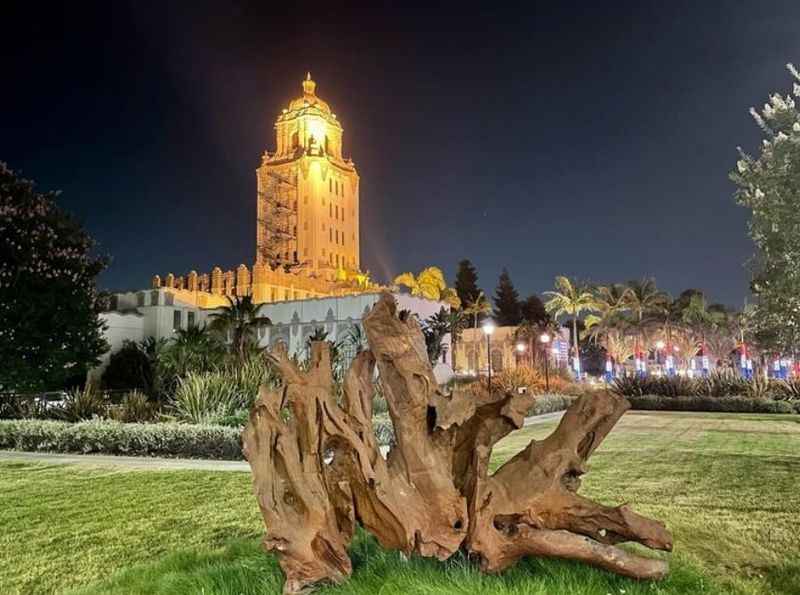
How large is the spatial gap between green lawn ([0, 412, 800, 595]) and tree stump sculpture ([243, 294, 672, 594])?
0.24m

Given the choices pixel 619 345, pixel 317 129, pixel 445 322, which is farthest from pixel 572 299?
pixel 317 129

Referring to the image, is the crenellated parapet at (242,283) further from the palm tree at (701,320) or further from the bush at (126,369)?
the palm tree at (701,320)

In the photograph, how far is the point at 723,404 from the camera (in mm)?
33500

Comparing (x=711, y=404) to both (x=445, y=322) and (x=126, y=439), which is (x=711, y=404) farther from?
(x=126, y=439)

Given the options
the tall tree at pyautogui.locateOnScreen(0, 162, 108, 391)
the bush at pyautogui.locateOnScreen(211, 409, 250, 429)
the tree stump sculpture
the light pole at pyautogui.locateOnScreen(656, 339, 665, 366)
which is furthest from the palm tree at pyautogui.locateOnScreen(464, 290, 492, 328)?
the tree stump sculpture

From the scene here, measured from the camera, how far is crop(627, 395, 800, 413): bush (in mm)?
31906

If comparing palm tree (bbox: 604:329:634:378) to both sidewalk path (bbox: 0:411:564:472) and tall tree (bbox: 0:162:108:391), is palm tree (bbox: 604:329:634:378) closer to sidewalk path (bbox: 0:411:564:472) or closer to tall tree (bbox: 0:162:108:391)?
tall tree (bbox: 0:162:108:391)

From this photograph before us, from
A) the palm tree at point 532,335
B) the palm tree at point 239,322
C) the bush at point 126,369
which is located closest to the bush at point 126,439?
the palm tree at point 239,322

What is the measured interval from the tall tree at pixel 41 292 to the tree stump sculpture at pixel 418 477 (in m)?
24.0

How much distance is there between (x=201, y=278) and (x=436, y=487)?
71592 millimetres

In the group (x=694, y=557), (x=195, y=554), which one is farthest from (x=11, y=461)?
(x=694, y=557)

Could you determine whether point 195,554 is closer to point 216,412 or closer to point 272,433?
point 272,433

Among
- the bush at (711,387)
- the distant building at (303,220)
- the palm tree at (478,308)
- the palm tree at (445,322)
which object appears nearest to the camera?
the bush at (711,387)

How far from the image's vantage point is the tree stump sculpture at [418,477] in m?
4.79
